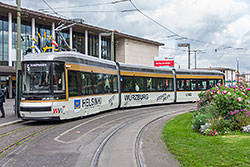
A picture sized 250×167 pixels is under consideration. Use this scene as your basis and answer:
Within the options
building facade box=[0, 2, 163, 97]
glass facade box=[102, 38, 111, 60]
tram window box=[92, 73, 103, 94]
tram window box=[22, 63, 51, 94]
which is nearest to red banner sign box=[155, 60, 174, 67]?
building facade box=[0, 2, 163, 97]

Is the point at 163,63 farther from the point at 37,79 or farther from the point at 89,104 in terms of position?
the point at 37,79

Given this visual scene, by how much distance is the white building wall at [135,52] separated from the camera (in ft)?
188

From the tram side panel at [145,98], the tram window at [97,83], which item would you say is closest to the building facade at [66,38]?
the tram side panel at [145,98]

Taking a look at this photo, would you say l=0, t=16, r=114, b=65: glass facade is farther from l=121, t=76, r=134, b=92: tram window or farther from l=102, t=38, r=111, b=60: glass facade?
l=121, t=76, r=134, b=92: tram window

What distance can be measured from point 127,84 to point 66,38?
3032cm

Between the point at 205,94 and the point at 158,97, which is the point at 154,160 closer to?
the point at 205,94

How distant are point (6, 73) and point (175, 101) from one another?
25187mm

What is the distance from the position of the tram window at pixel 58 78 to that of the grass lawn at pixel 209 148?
531 centimetres

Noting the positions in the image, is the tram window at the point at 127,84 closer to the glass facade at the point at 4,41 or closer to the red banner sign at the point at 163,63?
the glass facade at the point at 4,41

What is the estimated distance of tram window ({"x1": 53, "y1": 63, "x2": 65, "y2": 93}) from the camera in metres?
12.0

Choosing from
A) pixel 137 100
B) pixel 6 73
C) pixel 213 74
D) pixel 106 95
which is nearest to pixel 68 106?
pixel 106 95

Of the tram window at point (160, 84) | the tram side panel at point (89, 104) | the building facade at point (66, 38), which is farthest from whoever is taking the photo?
the building facade at point (66, 38)

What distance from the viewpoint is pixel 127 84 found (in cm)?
2020

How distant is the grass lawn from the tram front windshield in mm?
5408
